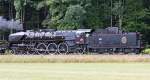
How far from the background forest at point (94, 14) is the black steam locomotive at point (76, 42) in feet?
23.6

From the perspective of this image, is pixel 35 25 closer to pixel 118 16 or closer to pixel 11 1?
pixel 11 1

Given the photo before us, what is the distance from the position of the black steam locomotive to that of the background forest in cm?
719

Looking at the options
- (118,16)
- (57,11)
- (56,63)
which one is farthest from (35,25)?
(56,63)

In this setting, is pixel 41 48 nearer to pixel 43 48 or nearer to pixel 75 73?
pixel 43 48

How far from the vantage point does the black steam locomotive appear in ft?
139

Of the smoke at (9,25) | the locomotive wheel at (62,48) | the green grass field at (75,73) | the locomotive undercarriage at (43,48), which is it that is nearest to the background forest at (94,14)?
the smoke at (9,25)

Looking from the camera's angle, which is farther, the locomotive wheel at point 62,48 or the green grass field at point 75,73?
the locomotive wheel at point 62,48

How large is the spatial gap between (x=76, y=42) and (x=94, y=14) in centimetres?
1087

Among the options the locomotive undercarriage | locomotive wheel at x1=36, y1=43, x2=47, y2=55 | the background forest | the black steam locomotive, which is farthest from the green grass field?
the background forest

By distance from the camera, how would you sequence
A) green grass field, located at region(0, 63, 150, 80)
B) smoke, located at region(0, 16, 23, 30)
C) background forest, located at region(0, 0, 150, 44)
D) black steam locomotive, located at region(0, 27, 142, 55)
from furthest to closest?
smoke, located at region(0, 16, 23, 30), background forest, located at region(0, 0, 150, 44), black steam locomotive, located at region(0, 27, 142, 55), green grass field, located at region(0, 63, 150, 80)

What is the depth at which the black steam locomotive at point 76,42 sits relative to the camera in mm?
42356

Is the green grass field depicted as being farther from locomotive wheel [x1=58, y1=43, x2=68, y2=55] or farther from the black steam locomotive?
locomotive wheel [x1=58, y1=43, x2=68, y2=55]

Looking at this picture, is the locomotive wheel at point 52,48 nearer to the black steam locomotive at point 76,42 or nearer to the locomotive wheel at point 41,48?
the black steam locomotive at point 76,42

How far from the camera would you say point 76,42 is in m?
43.3
